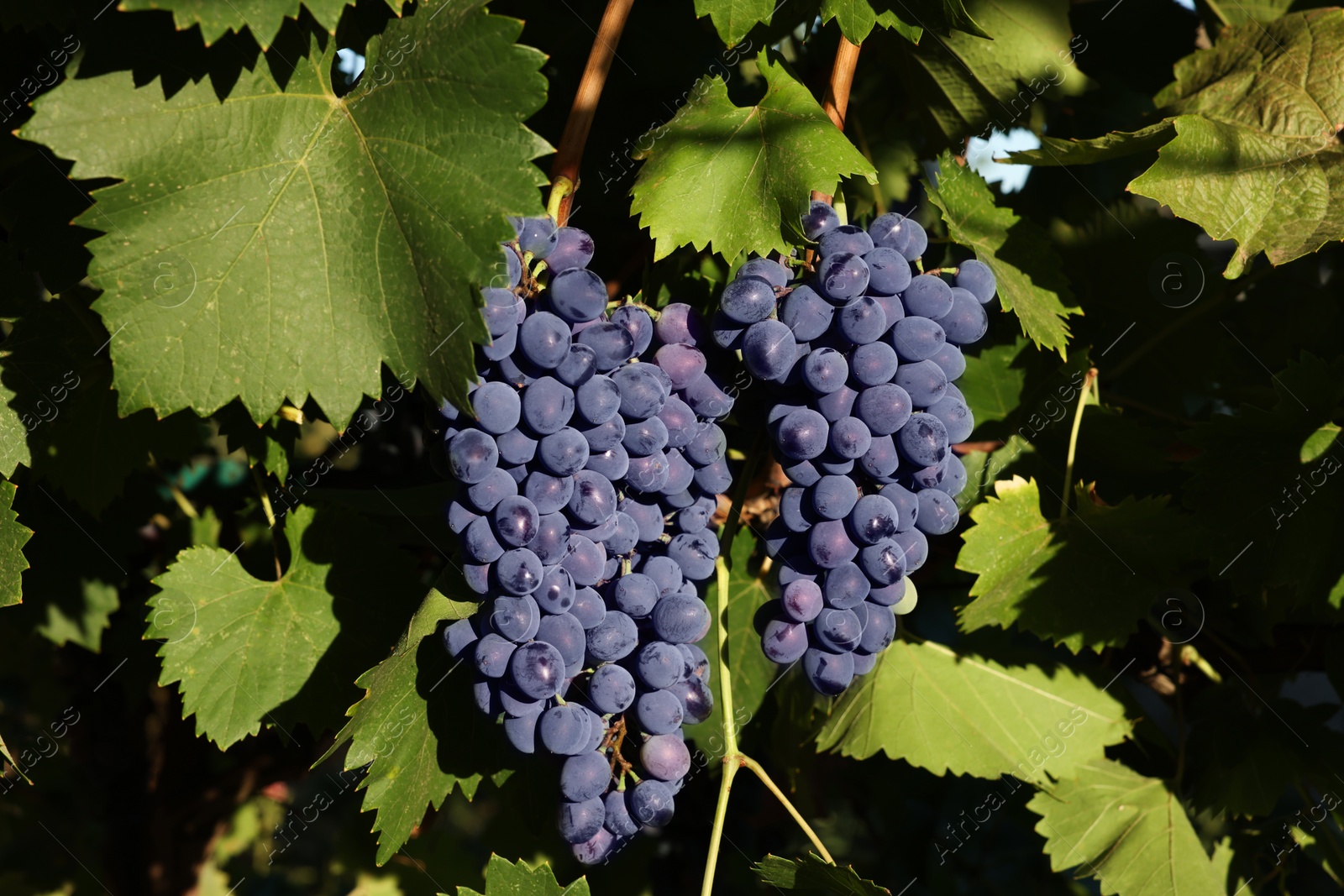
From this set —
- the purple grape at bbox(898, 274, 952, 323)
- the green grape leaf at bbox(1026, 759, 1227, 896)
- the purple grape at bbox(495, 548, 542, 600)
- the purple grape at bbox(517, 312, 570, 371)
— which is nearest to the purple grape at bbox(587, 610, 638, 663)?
the purple grape at bbox(495, 548, 542, 600)

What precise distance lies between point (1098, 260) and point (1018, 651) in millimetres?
751

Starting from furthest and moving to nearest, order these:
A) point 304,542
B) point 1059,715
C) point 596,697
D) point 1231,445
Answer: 1. point 1059,715
2. point 304,542
3. point 1231,445
4. point 596,697

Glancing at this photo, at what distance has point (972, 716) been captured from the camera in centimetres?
151

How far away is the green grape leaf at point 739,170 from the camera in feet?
3.61

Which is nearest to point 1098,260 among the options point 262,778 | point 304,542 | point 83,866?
point 304,542

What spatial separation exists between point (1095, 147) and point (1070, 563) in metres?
0.59

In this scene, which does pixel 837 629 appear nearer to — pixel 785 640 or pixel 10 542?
pixel 785 640

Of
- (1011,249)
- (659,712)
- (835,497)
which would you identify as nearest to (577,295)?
(835,497)

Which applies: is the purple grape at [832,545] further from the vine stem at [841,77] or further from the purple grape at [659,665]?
the vine stem at [841,77]

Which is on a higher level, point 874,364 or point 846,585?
point 874,364

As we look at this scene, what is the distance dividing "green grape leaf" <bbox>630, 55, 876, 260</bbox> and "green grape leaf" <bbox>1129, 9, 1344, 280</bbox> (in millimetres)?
421

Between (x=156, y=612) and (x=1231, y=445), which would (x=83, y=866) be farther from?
(x=1231, y=445)

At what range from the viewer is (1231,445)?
1.33 metres

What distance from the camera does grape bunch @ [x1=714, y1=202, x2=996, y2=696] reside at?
1.08 m
